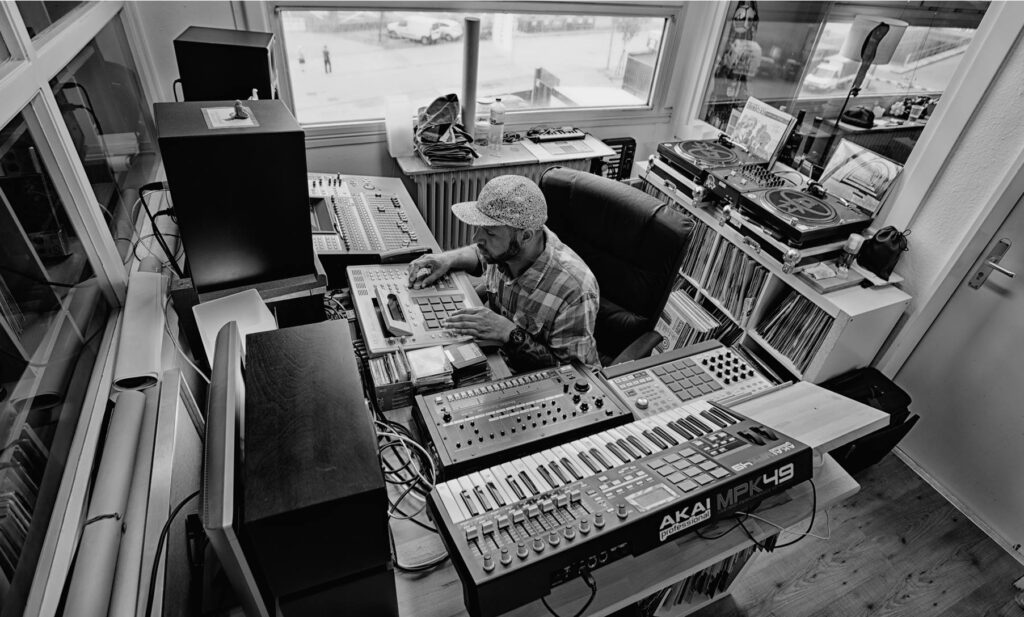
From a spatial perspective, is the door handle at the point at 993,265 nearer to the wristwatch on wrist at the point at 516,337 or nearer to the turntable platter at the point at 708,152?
the turntable platter at the point at 708,152

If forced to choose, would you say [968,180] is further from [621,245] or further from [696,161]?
[621,245]

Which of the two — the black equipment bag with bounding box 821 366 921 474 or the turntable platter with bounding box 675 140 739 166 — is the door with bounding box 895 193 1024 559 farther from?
the turntable platter with bounding box 675 140 739 166

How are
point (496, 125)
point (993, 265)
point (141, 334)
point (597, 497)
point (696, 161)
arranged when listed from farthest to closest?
point (496, 125), point (696, 161), point (993, 265), point (141, 334), point (597, 497)

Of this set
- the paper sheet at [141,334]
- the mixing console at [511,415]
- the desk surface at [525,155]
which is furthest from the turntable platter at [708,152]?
the paper sheet at [141,334]

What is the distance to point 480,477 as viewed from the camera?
109cm

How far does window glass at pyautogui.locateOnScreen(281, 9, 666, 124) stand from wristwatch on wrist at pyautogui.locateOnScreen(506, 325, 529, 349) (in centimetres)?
188

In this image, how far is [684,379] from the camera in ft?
4.99

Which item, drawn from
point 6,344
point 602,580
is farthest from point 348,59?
point 602,580

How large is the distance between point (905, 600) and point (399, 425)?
1955 mm

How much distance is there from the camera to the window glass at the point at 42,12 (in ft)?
4.57

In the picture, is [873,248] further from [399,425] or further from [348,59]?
[348,59]

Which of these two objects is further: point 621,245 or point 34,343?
point 621,245

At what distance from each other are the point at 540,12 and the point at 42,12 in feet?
7.35

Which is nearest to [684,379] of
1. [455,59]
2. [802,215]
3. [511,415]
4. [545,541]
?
[511,415]
